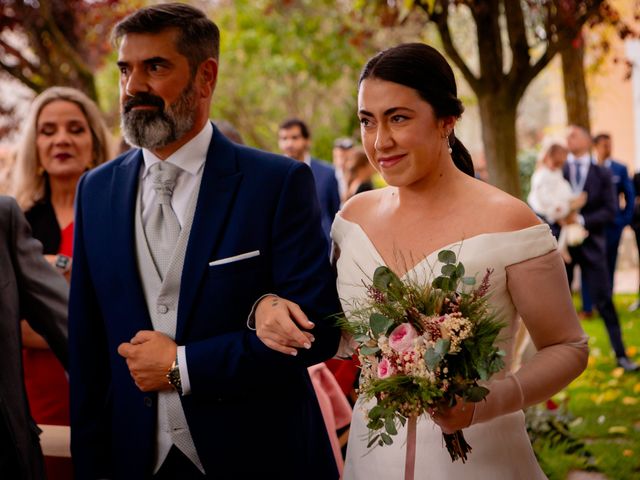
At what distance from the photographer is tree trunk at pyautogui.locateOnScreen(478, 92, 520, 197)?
6484 mm

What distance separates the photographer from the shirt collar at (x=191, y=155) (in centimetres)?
302

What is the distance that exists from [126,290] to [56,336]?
55 centimetres

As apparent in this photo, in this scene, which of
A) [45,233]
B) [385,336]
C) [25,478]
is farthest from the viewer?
[45,233]

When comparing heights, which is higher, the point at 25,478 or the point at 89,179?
the point at 89,179

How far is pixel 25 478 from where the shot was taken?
278 cm

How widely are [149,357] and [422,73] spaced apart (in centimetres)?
128

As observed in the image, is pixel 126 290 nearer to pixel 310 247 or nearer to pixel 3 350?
pixel 3 350

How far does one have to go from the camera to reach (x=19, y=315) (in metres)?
2.94

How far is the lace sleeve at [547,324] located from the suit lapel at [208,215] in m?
0.96

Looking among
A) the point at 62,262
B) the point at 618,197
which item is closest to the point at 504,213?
the point at 62,262

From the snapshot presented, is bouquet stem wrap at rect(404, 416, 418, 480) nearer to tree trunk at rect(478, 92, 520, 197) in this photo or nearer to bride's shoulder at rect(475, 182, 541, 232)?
bride's shoulder at rect(475, 182, 541, 232)

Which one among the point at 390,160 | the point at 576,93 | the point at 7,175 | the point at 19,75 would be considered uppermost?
the point at 19,75

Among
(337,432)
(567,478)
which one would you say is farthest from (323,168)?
(337,432)

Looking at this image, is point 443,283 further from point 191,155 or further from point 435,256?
point 191,155
